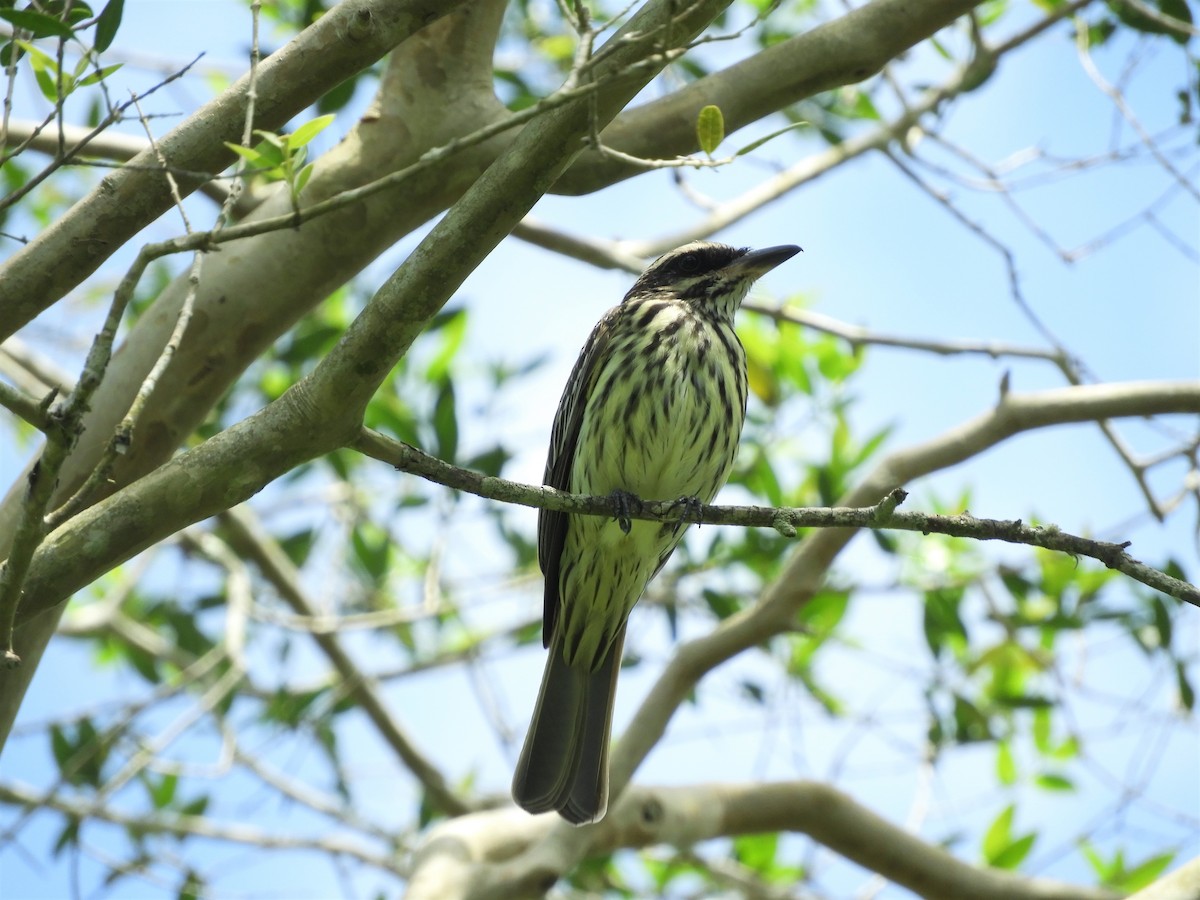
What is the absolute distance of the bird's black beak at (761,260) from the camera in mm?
5582

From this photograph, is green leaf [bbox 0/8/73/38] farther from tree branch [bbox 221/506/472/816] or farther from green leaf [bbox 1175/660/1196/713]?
green leaf [bbox 1175/660/1196/713]

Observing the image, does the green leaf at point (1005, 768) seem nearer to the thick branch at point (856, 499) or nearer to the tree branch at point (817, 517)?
the thick branch at point (856, 499)

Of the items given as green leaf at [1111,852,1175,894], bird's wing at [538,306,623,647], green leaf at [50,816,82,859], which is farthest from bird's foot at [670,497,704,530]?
green leaf at [1111,852,1175,894]

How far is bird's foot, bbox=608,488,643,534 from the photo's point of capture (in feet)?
14.4

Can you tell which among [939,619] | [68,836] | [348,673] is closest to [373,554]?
[348,673]

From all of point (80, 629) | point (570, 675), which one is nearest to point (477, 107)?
point (570, 675)

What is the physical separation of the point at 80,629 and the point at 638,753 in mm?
4118

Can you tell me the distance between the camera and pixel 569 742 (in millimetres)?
5387

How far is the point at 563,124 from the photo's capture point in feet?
10.2

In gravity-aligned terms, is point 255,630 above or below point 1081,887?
above

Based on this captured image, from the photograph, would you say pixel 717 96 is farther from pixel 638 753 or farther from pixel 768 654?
pixel 768 654

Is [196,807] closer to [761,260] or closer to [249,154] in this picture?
[761,260]

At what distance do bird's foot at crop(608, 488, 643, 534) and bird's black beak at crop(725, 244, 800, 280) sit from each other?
128 centimetres

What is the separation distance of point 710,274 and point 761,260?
241mm
